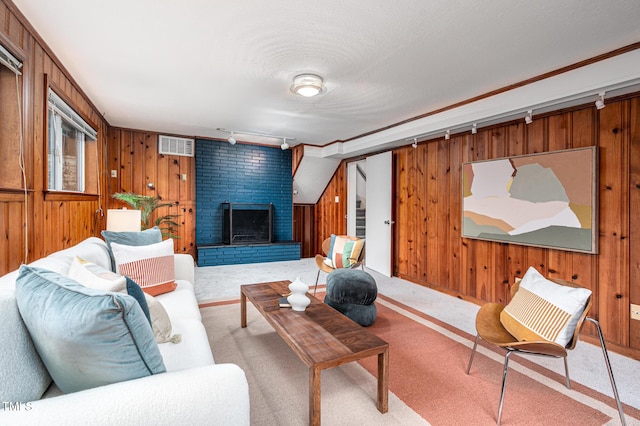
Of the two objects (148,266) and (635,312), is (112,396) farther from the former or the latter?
(635,312)

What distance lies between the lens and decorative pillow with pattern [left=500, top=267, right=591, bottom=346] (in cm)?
160

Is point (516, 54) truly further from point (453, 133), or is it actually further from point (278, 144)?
point (278, 144)

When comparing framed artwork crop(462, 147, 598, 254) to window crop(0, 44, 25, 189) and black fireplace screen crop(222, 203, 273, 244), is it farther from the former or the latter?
window crop(0, 44, 25, 189)

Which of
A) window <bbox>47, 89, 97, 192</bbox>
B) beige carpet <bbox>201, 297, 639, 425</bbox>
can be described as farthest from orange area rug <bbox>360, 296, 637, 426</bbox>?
window <bbox>47, 89, 97, 192</bbox>

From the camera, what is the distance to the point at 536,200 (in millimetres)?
2934

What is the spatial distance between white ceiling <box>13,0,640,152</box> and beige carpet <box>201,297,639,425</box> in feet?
7.37

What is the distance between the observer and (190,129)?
481cm

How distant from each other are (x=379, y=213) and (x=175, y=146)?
12.1ft

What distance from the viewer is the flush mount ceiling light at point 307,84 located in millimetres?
2643

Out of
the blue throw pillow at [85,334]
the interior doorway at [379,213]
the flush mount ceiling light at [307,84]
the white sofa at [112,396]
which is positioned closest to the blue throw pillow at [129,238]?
the white sofa at [112,396]

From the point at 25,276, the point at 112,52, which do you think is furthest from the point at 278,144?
the point at 25,276

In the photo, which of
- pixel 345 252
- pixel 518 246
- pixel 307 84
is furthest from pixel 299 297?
pixel 518 246

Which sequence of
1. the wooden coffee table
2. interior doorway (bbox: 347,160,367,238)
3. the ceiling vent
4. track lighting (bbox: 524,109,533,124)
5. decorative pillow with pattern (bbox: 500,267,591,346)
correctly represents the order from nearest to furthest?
the wooden coffee table, decorative pillow with pattern (bbox: 500,267,591,346), track lighting (bbox: 524,109,533,124), the ceiling vent, interior doorway (bbox: 347,160,367,238)

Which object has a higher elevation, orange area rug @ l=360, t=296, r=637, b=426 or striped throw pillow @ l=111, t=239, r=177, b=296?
striped throw pillow @ l=111, t=239, r=177, b=296
